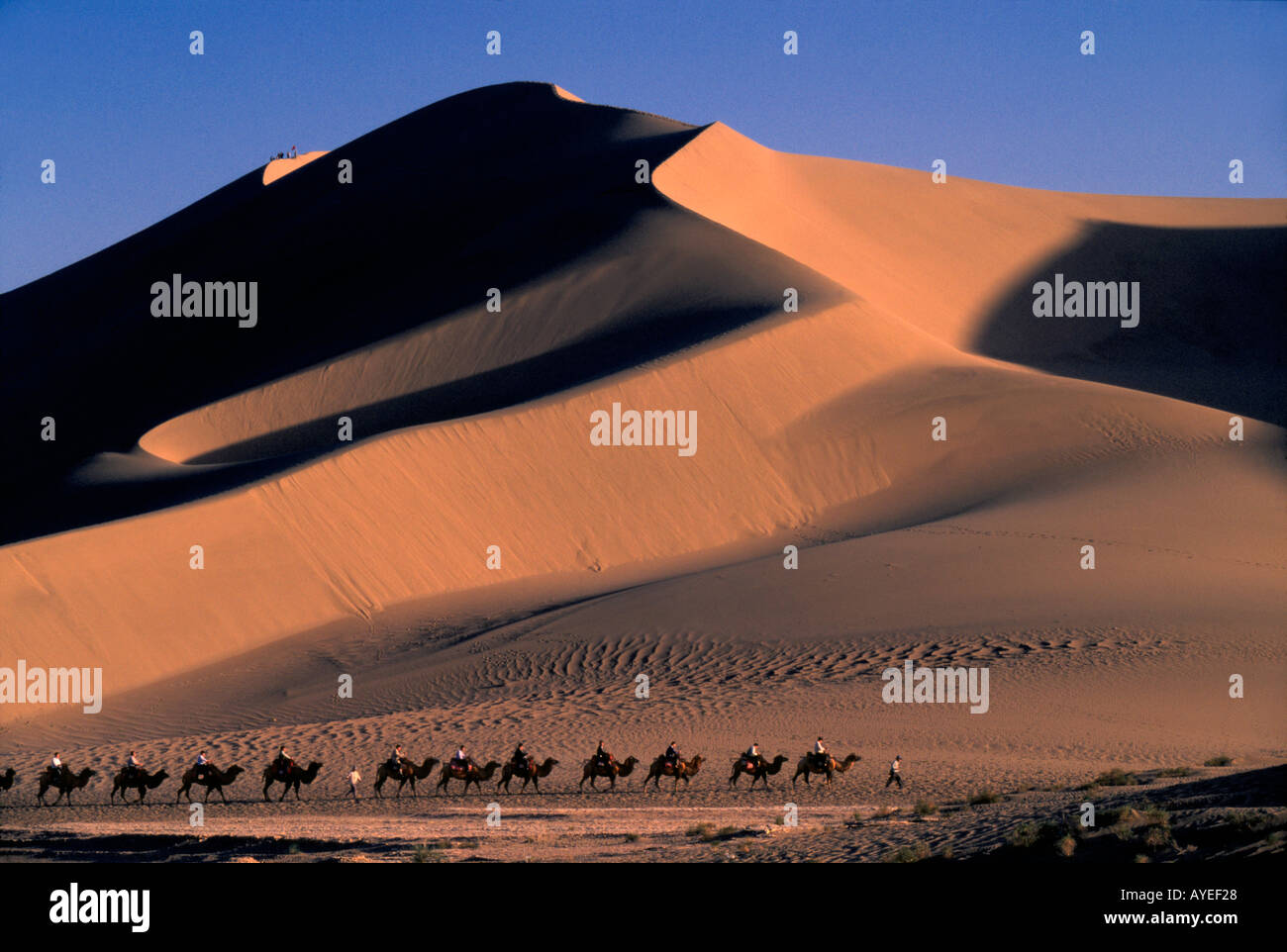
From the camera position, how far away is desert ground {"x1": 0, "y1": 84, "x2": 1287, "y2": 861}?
750 inches

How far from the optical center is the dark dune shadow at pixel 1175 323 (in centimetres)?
5066

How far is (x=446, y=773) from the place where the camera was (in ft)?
65.2

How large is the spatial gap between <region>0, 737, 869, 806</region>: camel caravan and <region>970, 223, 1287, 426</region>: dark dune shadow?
108 ft

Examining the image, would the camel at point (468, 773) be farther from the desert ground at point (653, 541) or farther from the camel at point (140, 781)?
the camel at point (140, 781)

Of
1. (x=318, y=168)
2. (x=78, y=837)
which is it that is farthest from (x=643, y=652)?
(x=318, y=168)

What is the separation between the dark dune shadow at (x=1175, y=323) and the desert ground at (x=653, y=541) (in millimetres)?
341

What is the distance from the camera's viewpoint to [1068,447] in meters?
36.5

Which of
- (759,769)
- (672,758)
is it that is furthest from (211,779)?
(759,769)

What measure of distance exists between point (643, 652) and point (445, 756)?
565 centimetres

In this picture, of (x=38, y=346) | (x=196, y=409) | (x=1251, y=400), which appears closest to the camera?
(x=196, y=409)

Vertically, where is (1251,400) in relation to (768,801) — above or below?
above

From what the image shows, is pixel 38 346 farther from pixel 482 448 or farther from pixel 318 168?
pixel 482 448

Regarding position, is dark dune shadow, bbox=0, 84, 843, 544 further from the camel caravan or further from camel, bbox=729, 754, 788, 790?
camel, bbox=729, 754, 788, 790

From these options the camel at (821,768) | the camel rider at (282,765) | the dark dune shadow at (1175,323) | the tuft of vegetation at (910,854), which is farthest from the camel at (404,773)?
the dark dune shadow at (1175,323)
